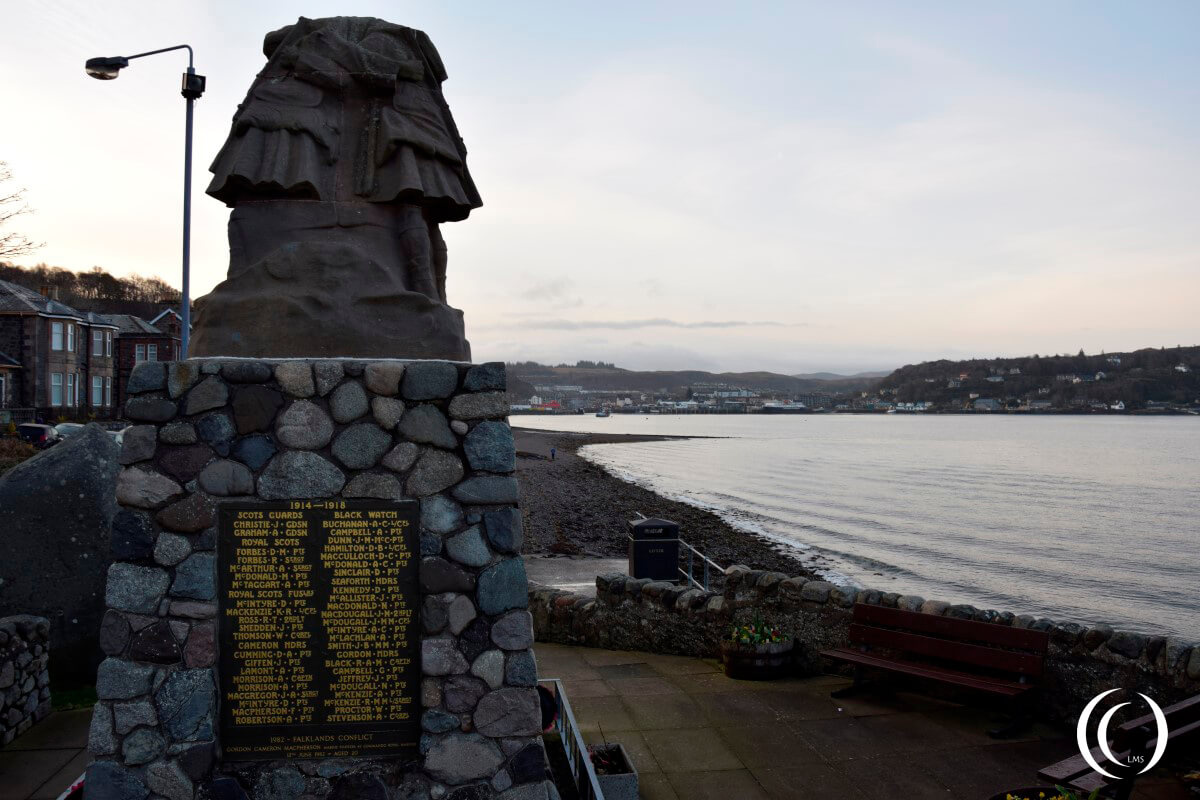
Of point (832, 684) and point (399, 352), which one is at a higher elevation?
point (399, 352)

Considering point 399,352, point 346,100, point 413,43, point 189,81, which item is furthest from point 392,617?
point 189,81

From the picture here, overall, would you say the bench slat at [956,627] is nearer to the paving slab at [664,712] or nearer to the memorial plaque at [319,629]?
the paving slab at [664,712]

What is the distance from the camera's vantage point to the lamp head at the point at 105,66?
384 inches

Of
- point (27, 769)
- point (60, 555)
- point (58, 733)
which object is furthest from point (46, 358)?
point (27, 769)

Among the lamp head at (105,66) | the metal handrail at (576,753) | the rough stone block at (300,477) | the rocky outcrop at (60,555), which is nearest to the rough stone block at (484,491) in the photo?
the rough stone block at (300,477)

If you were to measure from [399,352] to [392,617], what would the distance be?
1.52m

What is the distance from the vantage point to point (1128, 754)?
15.8 ft

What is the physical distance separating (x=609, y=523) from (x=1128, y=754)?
23.8 metres

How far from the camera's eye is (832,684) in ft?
24.6

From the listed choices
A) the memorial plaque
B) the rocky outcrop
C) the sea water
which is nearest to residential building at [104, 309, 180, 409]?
the sea water

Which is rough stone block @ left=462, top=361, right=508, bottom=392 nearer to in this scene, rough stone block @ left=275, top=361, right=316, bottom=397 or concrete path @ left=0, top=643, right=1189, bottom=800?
rough stone block @ left=275, top=361, right=316, bottom=397

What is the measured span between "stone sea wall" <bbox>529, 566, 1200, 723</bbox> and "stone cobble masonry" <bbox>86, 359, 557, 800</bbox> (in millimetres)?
4222

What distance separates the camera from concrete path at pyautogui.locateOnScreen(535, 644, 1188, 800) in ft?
17.7

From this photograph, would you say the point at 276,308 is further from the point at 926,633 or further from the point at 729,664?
the point at 926,633
